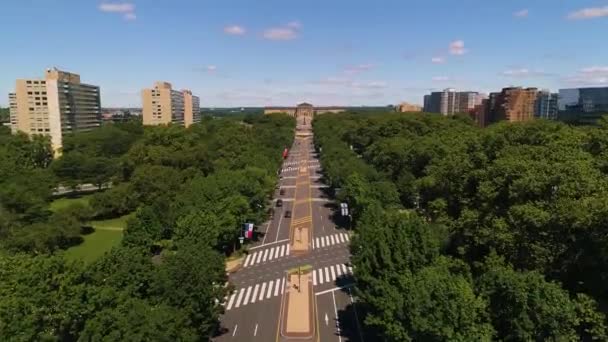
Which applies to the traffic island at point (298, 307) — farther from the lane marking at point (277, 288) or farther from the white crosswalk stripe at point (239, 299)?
the white crosswalk stripe at point (239, 299)

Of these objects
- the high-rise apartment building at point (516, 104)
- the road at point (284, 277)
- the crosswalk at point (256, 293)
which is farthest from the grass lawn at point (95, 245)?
the high-rise apartment building at point (516, 104)

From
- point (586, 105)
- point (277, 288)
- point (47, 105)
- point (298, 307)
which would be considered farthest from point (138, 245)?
point (586, 105)

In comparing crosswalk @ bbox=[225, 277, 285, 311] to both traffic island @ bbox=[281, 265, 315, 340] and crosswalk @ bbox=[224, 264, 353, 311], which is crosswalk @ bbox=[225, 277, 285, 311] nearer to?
crosswalk @ bbox=[224, 264, 353, 311]

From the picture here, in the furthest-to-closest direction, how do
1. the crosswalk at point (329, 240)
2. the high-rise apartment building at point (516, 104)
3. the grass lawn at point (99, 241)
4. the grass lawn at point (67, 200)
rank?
the high-rise apartment building at point (516, 104) < the grass lawn at point (67, 200) < the crosswalk at point (329, 240) < the grass lawn at point (99, 241)

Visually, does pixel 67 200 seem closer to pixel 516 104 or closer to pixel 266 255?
pixel 266 255

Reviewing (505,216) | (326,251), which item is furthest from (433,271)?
(326,251)

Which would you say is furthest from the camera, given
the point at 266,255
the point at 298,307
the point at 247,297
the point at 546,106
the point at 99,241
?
the point at 546,106
